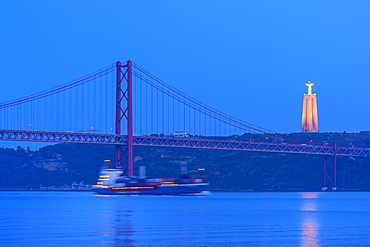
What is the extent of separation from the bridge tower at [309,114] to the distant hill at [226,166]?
5.89 ft

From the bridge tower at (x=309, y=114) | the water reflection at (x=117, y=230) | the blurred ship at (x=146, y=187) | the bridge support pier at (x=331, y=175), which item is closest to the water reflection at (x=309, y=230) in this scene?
the water reflection at (x=117, y=230)

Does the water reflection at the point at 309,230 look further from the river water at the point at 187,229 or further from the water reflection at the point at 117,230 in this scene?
the water reflection at the point at 117,230

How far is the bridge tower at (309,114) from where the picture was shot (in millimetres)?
129250

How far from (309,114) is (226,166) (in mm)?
14907

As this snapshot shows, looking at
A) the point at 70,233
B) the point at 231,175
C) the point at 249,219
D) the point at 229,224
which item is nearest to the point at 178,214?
the point at 249,219

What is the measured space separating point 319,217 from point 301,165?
81796 mm

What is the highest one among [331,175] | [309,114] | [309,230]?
[309,114]

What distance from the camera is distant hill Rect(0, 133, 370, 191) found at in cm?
11888

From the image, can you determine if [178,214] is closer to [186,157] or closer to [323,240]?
[323,240]

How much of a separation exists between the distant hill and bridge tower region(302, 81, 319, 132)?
1.80m

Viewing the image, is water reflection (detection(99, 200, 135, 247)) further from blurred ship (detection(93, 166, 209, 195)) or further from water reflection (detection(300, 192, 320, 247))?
blurred ship (detection(93, 166, 209, 195))

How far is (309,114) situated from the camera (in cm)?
13025

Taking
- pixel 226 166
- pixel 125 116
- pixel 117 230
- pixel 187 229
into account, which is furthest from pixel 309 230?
pixel 226 166

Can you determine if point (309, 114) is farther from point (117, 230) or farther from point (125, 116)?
point (117, 230)
